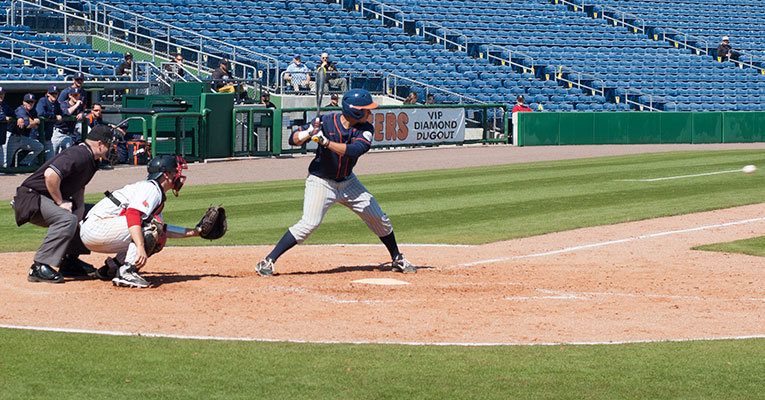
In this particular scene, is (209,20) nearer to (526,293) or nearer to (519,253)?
(519,253)

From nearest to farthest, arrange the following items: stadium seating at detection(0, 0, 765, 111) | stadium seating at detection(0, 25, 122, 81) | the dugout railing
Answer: stadium seating at detection(0, 25, 122, 81) < the dugout railing < stadium seating at detection(0, 0, 765, 111)

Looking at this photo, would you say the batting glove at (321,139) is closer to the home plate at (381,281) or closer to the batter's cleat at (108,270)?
the home plate at (381,281)

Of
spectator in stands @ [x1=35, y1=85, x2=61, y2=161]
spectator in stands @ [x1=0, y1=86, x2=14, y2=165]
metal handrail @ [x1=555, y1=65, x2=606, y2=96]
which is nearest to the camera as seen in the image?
spectator in stands @ [x1=0, y1=86, x2=14, y2=165]

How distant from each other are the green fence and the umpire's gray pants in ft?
86.0

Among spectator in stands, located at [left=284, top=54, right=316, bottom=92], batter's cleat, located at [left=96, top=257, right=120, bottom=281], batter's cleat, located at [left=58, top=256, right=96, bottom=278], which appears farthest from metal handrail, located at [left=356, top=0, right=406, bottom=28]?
Answer: batter's cleat, located at [left=96, top=257, right=120, bottom=281]

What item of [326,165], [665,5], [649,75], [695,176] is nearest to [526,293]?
[326,165]

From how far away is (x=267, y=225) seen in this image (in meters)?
14.6

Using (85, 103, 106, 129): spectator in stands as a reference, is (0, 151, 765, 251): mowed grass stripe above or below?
below

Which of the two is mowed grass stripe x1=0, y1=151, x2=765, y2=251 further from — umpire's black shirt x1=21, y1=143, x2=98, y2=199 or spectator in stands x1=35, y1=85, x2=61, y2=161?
spectator in stands x1=35, y1=85, x2=61, y2=161

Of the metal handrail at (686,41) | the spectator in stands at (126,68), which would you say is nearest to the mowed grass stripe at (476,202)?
the spectator in stands at (126,68)

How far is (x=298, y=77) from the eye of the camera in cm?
3244

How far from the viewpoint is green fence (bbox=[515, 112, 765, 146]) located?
34.6 m

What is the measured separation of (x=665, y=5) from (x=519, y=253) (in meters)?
39.2

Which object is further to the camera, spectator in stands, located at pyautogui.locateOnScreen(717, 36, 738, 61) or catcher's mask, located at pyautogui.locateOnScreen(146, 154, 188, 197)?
spectator in stands, located at pyautogui.locateOnScreen(717, 36, 738, 61)
